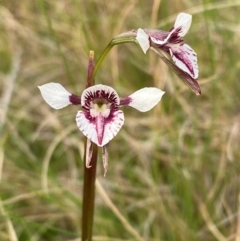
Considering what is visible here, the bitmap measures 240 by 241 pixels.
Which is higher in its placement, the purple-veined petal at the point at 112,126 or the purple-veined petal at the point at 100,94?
the purple-veined petal at the point at 100,94

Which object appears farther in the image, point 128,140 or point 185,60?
→ point 128,140

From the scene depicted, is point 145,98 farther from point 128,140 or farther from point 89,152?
point 128,140

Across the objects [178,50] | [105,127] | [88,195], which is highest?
[178,50]

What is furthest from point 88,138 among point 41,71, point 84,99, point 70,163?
point 41,71

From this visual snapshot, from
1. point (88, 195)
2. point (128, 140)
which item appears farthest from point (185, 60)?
point (128, 140)

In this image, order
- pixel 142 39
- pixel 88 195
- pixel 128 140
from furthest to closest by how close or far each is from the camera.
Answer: pixel 128 140 < pixel 88 195 < pixel 142 39

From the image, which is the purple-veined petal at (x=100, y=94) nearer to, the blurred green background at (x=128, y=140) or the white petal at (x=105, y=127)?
the white petal at (x=105, y=127)

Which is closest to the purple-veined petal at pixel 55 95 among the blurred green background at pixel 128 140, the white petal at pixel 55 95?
the white petal at pixel 55 95
